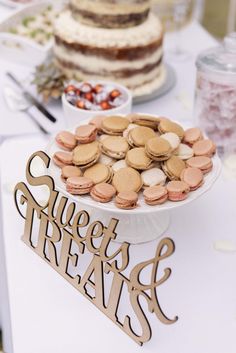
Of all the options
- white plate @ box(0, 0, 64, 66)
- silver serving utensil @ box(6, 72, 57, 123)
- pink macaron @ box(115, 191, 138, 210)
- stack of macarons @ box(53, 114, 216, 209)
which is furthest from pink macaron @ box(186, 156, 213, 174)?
white plate @ box(0, 0, 64, 66)

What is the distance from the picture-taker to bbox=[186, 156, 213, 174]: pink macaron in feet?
2.43

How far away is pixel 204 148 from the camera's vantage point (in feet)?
2.55

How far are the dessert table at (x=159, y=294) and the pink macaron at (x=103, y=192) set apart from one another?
0.12 m

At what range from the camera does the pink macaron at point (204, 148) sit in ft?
2.53

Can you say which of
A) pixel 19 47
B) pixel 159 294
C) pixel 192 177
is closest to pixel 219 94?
pixel 192 177

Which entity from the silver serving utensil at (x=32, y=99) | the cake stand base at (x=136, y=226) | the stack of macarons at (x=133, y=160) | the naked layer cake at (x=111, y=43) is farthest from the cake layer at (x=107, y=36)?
the cake stand base at (x=136, y=226)

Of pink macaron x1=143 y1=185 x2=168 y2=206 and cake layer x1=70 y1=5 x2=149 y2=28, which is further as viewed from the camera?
cake layer x1=70 y1=5 x2=149 y2=28

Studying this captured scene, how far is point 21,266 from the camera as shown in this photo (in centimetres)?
73

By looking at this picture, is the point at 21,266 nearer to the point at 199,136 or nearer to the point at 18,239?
the point at 18,239

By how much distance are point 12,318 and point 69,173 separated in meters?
0.20

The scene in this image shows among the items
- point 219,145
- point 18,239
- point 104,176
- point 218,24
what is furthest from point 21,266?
point 218,24

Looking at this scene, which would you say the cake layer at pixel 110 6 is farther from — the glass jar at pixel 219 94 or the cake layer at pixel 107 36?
the glass jar at pixel 219 94

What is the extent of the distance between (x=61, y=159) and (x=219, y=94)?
34cm

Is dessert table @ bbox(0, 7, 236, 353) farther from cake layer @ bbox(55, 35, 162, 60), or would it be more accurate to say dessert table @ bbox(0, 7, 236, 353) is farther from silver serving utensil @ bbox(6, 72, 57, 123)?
cake layer @ bbox(55, 35, 162, 60)
